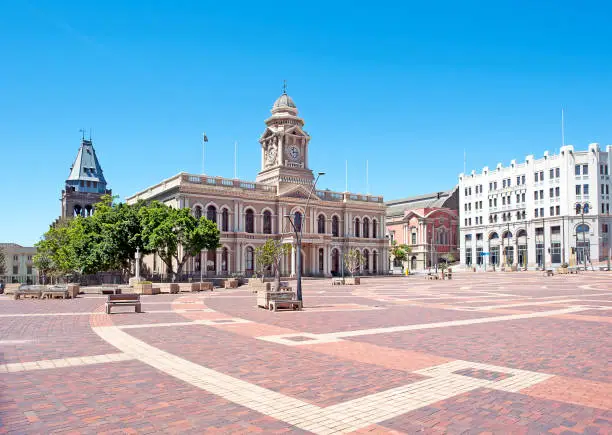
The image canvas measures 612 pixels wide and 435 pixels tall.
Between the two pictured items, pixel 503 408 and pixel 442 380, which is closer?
pixel 503 408

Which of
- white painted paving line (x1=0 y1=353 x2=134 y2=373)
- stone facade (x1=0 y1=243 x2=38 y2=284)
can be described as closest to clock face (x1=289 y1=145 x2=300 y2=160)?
white painted paving line (x1=0 y1=353 x2=134 y2=373)

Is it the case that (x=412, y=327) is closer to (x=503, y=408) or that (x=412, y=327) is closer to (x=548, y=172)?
(x=503, y=408)

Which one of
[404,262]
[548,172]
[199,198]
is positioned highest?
[548,172]

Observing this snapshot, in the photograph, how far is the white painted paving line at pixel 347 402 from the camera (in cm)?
720

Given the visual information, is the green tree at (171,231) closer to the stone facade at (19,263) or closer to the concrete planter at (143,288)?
the concrete planter at (143,288)

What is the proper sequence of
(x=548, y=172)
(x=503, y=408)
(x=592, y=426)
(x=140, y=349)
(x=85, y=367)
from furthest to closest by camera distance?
(x=548, y=172)
(x=140, y=349)
(x=85, y=367)
(x=503, y=408)
(x=592, y=426)

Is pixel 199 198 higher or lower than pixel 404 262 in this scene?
higher

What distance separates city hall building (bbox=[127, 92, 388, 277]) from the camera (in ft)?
219

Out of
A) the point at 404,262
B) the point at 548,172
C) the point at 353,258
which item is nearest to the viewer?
the point at 353,258

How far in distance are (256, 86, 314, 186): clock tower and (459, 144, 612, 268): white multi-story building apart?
40704 millimetres

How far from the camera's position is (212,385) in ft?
29.5

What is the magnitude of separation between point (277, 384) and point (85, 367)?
13.2ft

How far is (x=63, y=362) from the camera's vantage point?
10719 millimetres

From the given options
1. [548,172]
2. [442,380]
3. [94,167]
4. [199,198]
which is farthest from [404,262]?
[442,380]
